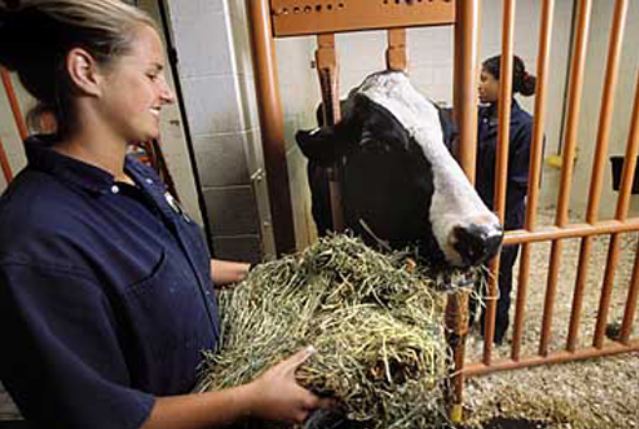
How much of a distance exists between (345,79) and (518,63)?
6.70 ft

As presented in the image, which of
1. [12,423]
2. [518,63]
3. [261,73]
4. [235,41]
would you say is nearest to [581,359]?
[518,63]

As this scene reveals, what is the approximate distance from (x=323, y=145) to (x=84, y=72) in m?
0.63

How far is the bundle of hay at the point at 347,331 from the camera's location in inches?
25.4

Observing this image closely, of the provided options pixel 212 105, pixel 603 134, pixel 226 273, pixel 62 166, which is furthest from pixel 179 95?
pixel 603 134

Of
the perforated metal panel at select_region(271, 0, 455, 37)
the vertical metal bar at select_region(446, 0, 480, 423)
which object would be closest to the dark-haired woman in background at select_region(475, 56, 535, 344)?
the vertical metal bar at select_region(446, 0, 480, 423)

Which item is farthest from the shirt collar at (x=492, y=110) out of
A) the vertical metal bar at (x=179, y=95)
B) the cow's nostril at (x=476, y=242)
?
the vertical metal bar at (x=179, y=95)

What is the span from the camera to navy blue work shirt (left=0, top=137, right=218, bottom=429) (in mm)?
537

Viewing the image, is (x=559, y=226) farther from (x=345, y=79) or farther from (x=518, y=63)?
(x=345, y=79)

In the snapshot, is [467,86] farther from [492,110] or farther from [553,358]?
[553,358]

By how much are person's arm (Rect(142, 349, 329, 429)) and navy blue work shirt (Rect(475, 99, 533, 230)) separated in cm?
142

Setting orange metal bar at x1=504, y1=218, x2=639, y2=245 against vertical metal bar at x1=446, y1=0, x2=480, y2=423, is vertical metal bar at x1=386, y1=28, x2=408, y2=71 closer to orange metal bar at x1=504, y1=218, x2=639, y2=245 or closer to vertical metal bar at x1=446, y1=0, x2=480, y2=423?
vertical metal bar at x1=446, y1=0, x2=480, y2=423

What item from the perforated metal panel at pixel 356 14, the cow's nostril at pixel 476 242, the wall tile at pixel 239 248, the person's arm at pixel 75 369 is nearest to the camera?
the person's arm at pixel 75 369

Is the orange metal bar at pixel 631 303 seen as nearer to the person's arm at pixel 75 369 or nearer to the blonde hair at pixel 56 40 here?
the person's arm at pixel 75 369

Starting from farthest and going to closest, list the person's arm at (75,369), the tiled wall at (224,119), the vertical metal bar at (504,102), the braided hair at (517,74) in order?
the braided hair at (517,74) < the tiled wall at (224,119) < the vertical metal bar at (504,102) < the person's arm at (75,369)
